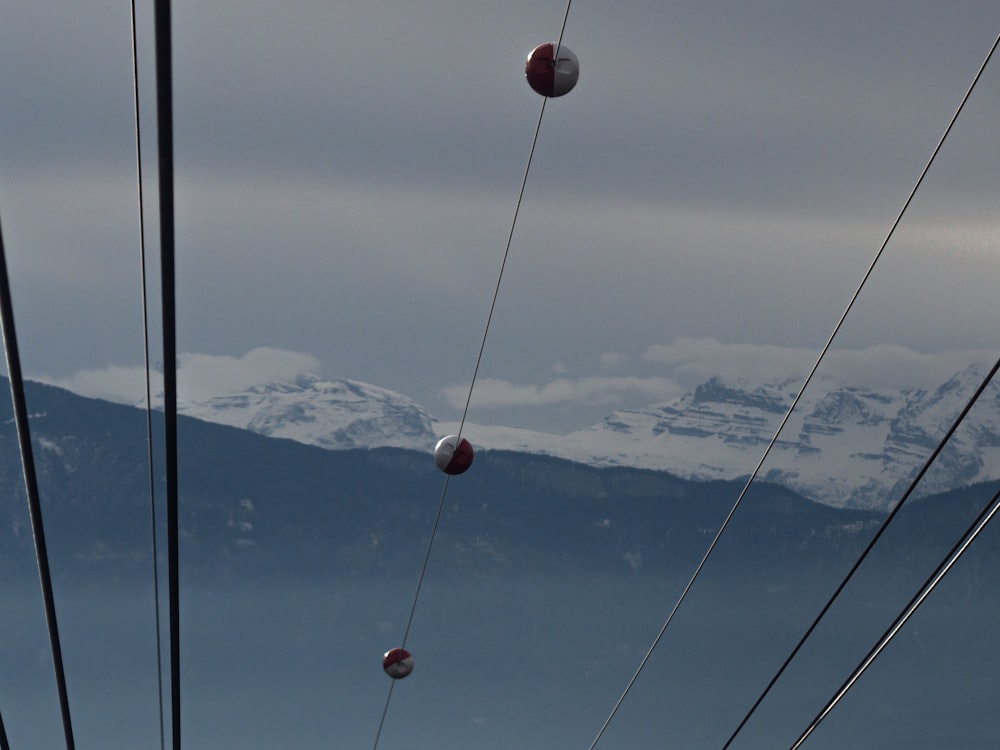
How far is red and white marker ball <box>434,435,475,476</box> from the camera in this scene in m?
11.9

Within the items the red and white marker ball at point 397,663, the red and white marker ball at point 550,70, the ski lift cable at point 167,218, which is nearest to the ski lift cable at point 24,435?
the ski lift cable at point 167,218

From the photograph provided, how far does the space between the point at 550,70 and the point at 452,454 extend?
4.44 meters

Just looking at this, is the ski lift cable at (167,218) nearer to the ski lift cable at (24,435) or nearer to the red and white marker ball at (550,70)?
the ski lift cable at (24,435)

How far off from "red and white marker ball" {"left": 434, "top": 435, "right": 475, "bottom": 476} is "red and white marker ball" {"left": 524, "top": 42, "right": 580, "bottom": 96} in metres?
4.13

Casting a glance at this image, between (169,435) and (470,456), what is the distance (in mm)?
6829

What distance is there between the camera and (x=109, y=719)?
191 metres

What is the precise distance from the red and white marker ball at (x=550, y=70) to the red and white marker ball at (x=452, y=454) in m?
4.13

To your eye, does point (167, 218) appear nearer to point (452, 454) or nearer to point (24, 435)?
A: point (24, 435)

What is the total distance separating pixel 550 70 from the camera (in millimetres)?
8664

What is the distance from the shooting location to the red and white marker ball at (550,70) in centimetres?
866

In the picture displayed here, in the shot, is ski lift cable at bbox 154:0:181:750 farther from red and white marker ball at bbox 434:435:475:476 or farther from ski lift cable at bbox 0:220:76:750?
red and white marker ball at bbox 434:435:475:476

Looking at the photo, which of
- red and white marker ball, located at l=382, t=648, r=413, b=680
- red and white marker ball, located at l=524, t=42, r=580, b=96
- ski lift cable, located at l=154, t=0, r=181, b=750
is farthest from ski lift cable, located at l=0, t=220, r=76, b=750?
red and white marker ball, located at l=382, t=648, r=413, b=680

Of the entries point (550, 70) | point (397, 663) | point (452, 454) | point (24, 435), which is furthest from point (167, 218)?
point (397, 663)

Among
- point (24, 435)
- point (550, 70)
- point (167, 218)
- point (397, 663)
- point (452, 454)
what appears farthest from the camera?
point (397, 663)
